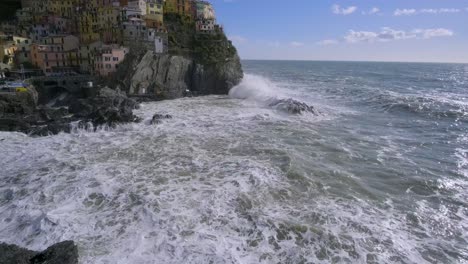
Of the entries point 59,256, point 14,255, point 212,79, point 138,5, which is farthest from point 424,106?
point 138,5

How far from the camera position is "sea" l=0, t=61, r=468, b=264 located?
13336mm

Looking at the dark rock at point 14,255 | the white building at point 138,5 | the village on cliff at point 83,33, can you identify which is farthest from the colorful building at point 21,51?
the dark rock at point 14,255

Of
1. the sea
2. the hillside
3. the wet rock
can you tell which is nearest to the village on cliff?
the hillside

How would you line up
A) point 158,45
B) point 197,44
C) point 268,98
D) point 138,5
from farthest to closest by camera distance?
1. point 138,5
2. point 197,44
3. point 158,45
4. point 268,98

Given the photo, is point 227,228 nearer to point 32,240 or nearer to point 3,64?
point 32,240

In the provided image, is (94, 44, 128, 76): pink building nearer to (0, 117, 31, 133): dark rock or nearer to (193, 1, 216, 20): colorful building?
(0, 117, 31, 133): dark rock

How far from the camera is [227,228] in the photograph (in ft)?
47.5

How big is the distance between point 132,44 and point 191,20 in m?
18.8

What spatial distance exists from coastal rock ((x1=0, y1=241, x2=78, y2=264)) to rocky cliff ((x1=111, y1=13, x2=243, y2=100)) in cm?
3964

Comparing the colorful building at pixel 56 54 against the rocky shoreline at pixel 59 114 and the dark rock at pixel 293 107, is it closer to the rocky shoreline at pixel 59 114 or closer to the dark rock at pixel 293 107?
the rocky shoreline at pixel 59 114

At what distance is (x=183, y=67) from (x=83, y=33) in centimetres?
2282

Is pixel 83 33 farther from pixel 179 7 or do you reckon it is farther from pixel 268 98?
pixel 268 98

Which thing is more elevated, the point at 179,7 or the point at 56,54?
the point at 179,7

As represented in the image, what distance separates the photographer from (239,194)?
57.5 feet
